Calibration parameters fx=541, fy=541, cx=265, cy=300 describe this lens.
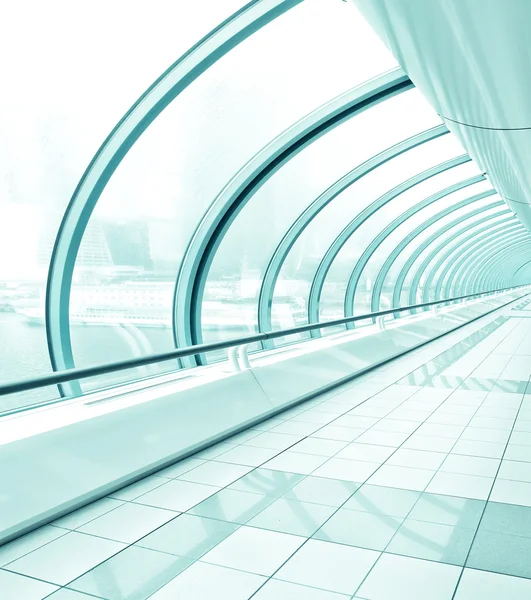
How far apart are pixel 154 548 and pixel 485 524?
6.01 feet

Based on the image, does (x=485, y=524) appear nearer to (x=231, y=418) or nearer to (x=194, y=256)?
(x=231, y=418)

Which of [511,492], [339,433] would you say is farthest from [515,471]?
[339,433]

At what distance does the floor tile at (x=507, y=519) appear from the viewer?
2959 mm

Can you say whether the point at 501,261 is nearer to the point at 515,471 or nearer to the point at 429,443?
the point at 429,443

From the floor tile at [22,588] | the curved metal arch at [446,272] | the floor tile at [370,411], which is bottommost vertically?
the floor tile at [22,588]

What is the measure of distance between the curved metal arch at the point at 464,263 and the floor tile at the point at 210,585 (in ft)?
74.4

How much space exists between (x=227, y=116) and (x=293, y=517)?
17.9ft

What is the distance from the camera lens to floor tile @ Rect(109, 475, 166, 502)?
3.62 metres

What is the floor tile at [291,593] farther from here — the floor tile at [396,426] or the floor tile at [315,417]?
the floor tile at [315,417]

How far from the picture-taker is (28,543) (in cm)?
299

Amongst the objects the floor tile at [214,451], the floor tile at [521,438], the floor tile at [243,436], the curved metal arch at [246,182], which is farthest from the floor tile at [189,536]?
the curved metal arch at [246,182]

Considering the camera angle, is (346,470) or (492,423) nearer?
(346,470)

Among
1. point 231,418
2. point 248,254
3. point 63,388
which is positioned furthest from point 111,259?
point 231,418

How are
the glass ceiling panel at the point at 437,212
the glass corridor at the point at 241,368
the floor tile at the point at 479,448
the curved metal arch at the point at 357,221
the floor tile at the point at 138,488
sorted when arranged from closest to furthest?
the glass corridor at the point at 241,368, the floor tile at the point at 138,488, the floor tile at the point at 479,448, the curved metal arch at the point at 357,221, the glass ceiling panel at the point at 437,212
